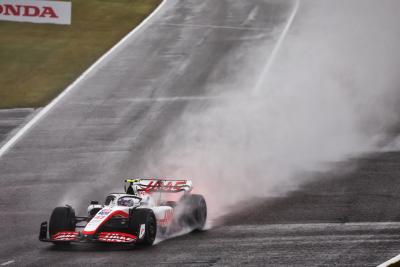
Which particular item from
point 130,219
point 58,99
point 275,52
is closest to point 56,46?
point 58,99

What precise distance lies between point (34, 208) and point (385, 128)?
14540 millimetres

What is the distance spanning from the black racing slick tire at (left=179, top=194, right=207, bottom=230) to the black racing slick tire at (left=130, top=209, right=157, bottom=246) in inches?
78.1

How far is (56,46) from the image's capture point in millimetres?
47906

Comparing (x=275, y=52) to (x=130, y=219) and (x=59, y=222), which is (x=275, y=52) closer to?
(x=130, y=219)

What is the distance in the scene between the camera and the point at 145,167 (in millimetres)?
29328

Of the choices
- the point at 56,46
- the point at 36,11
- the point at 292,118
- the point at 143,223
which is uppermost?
the point at 36,11

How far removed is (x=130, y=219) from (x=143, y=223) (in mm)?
311

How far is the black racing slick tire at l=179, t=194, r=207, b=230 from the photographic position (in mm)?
22188

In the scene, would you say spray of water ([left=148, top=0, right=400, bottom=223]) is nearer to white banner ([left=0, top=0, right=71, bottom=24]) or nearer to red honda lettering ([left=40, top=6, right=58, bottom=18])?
white banner ([left=0, top=0, right=71, bottom=24])

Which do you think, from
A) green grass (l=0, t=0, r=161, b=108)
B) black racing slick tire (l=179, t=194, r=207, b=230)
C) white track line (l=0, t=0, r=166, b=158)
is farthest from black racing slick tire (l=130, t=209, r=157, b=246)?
green grass (l=0, t=0, r=161, b=108)

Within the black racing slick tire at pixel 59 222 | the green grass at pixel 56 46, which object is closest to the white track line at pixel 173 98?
the green grass at pixel 56 46

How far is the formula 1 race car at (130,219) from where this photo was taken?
19953mm

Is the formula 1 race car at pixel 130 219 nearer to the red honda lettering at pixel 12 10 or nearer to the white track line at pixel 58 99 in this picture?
the white track line at pixel 58 99

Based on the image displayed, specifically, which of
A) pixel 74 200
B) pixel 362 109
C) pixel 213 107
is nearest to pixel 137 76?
pixel 213 107
